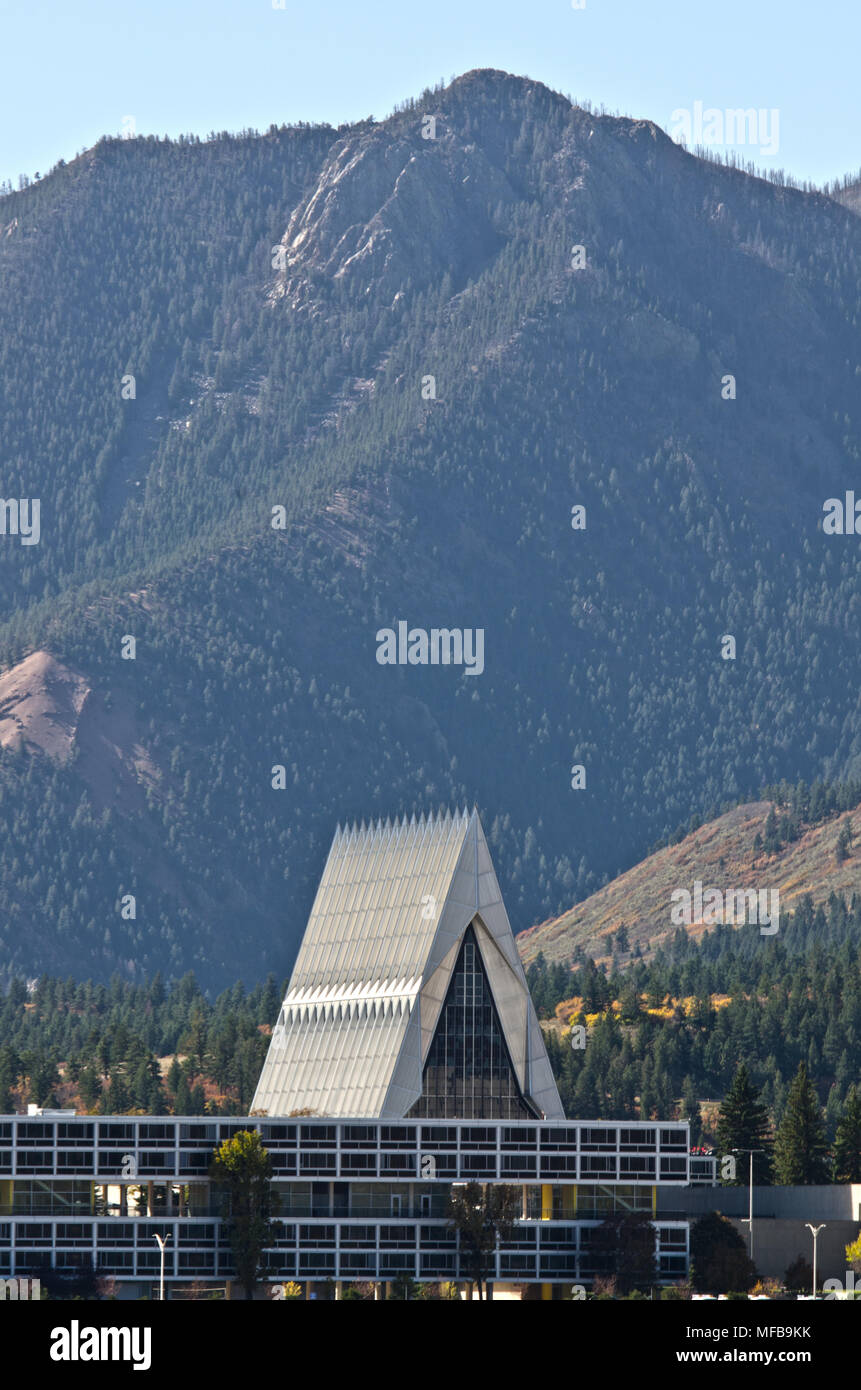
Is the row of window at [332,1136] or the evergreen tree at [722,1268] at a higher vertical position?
the row of window at [332,1136]

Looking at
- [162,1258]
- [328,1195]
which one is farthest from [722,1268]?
[162,1258]

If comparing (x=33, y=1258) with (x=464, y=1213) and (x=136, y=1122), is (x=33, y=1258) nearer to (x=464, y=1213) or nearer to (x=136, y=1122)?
(x=136, y=1122)

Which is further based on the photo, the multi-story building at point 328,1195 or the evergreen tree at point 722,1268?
the evergreen tree at point 722,1268

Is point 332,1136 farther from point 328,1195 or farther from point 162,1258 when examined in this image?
point 162,1258

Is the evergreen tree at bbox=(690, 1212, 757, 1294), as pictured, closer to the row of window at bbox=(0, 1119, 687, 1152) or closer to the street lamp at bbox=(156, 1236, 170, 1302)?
the row of window at bbox=(0, 1119, 687, 1152)

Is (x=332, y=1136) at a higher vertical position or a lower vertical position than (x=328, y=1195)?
higher

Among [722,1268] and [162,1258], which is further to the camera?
[722,1268]

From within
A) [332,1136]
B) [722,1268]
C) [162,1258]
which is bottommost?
Answer: [722,1268]

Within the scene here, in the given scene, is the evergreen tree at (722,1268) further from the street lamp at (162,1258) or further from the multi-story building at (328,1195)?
the street lamp at (162,1258)

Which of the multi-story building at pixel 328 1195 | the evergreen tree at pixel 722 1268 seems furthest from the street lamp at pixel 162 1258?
the evergreen tree at pixel 722 1268

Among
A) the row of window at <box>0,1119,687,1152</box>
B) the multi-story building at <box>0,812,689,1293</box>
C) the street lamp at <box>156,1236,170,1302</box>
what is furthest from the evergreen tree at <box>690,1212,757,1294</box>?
the street lamp at <box>156,1236,170,1302</box>
